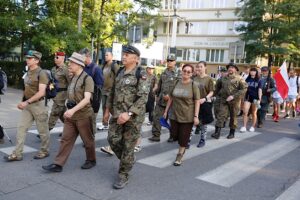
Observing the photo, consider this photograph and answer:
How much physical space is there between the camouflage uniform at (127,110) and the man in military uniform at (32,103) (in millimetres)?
1408

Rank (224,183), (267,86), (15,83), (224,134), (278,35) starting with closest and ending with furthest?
(224,183), (224,134), (267,86), (15,83), (278,35)

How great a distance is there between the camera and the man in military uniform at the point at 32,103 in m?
5.72

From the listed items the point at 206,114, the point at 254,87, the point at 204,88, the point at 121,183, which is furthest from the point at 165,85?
the point at 121,183

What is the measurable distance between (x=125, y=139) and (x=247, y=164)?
2834mm

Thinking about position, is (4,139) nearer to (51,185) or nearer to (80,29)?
(51,185)

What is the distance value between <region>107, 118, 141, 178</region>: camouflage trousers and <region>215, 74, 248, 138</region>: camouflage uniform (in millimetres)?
4316

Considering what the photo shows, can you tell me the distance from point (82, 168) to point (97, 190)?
953mm

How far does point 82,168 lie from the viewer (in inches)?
222

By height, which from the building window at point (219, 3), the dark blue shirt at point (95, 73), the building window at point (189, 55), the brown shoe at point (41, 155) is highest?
the building window at point (219, 3)

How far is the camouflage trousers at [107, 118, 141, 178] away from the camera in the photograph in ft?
16.5

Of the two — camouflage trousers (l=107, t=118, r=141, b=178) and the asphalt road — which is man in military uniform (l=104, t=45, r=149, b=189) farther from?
the asphalt road

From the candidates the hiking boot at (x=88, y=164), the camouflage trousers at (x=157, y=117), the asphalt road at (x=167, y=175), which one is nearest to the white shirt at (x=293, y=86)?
the asphalt road at (x=167, y=175)

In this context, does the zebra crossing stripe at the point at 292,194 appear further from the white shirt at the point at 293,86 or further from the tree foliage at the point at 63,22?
the tree foliage at the point at 63,22

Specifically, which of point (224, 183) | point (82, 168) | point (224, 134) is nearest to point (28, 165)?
point (82, 168)
